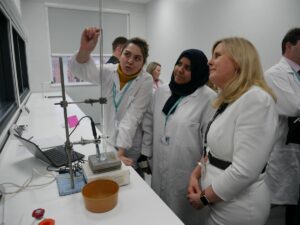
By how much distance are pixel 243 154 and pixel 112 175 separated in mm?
579

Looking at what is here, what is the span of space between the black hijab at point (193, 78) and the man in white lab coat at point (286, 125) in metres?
0.85

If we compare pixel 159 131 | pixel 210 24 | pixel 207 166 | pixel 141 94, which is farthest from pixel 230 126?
pixel 210 24

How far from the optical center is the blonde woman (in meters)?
0.97

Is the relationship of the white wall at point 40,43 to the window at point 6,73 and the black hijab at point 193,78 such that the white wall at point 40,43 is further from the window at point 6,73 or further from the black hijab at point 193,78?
the black hijab at point 193,78

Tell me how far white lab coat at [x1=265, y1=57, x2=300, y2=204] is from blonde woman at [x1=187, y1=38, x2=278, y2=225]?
935 mm

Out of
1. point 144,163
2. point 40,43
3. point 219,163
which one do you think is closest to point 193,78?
point 219,163

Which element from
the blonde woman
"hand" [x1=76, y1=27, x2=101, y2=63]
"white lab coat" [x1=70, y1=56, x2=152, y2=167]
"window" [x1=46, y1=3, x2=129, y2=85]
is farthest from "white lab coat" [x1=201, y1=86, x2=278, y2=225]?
"window" [x1=46, y1=3, x2=129, y2=85]

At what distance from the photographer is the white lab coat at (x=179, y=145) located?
1.35 m

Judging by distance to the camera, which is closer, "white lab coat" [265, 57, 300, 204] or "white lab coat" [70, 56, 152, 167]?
"white lab coat" [70, 56, 152, 167]

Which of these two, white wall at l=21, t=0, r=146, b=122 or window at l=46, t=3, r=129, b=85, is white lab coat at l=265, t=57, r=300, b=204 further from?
window at l=46, t=3, r=129, b=85

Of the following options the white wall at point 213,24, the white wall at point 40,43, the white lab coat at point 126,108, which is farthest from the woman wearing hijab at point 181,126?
the white wall at point 40,43

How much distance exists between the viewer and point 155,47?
544 cm

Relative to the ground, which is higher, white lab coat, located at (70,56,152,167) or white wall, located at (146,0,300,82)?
white wall, located at (146,0,300,82)

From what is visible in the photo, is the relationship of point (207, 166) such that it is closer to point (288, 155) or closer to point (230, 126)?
point (230, 126)
